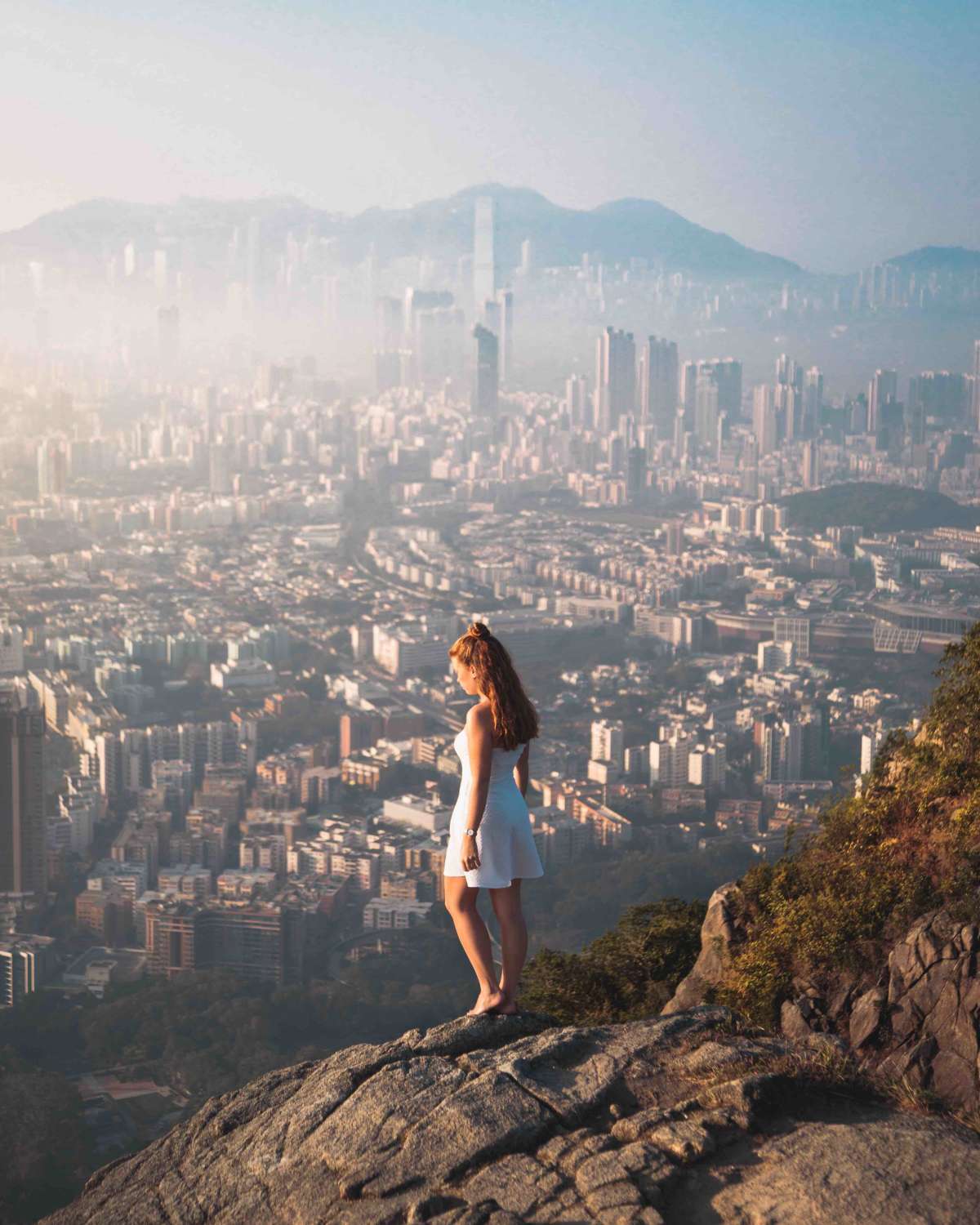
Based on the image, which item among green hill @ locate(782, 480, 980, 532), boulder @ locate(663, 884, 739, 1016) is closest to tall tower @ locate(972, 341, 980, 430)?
green hill @ locate(782, 480, 980, 532)

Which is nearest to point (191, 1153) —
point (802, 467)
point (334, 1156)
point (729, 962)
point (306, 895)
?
point (334, 1156)

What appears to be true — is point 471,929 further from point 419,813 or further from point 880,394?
point 880,394

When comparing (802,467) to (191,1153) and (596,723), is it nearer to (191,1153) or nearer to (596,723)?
(596,723)

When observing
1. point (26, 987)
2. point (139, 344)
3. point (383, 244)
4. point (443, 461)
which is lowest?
point (26, 987)

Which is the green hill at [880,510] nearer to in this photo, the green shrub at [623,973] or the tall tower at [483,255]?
the tall tower at [483,255]

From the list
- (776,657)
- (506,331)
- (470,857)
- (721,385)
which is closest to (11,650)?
(776,657)

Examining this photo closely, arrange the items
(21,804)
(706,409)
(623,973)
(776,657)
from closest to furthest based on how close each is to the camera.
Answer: (623,973)
(21,804)
(776,657)
(706,409)

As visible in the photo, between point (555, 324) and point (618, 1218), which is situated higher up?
point (555, 324)

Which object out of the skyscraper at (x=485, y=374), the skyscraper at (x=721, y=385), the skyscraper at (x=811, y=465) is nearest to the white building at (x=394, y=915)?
the skyscraper at (x=811, y=465)
